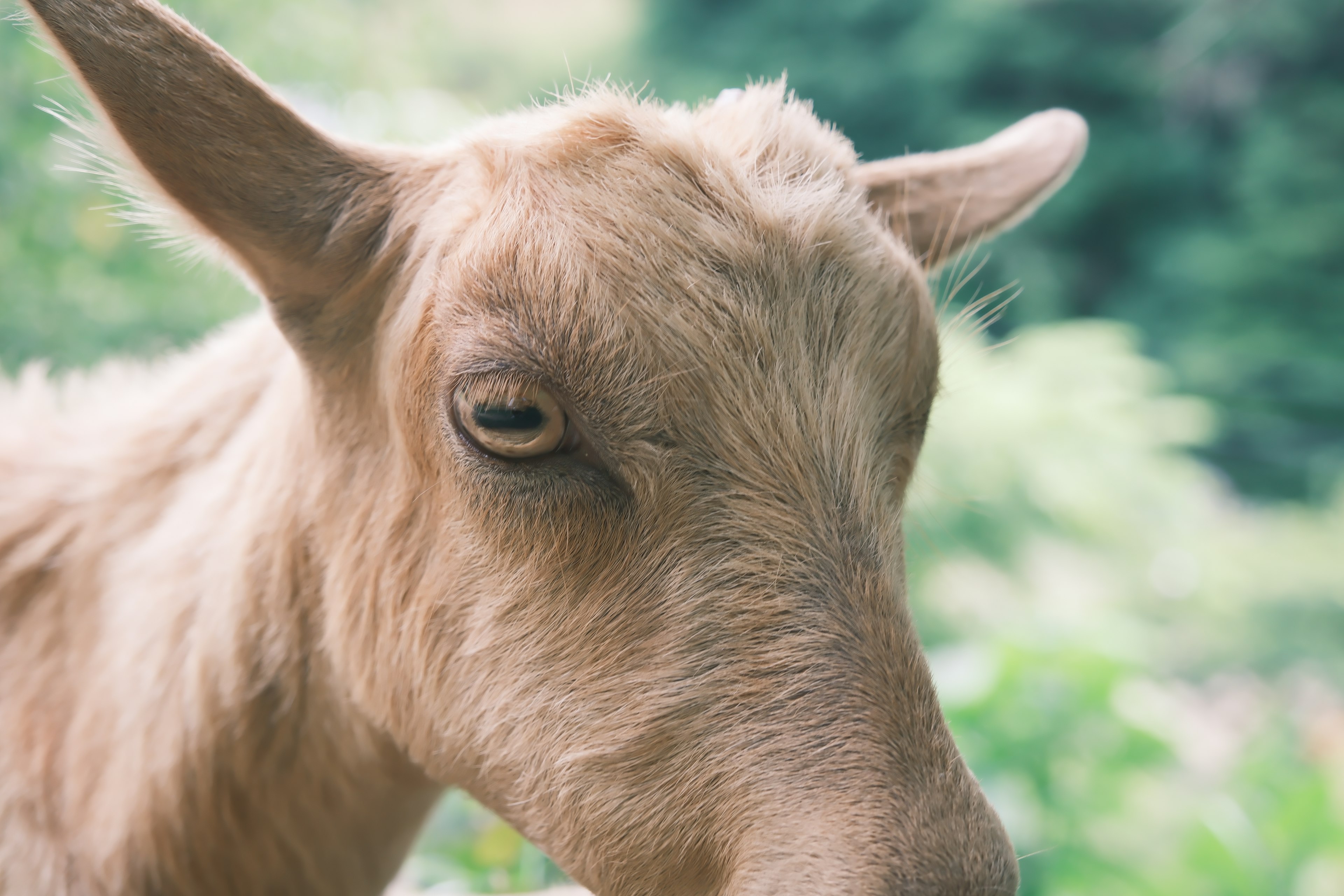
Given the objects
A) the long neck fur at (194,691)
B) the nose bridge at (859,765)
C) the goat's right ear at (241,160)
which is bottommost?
the long neck fur at (194,691)

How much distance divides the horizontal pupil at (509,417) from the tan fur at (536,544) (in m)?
0.06

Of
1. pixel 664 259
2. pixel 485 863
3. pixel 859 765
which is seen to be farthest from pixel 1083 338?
pixel 859 765

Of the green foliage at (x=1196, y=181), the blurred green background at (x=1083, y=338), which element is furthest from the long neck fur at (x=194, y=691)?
the green foliage at (x=1196, y=181)

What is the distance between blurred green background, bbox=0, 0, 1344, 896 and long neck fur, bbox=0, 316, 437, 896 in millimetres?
443

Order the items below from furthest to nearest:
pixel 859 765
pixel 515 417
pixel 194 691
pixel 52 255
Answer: pixel 52 255, pixel 194 691, pixel 515 417, pixel 859 765

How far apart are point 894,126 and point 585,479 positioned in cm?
888

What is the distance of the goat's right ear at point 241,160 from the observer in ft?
4.43

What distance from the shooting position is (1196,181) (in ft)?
36.0

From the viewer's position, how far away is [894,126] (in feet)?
30.5

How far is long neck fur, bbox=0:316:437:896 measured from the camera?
5.67 feet

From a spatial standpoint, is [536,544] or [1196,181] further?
[1196,181]

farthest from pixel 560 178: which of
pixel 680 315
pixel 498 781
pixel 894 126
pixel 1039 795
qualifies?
pixel 894 126

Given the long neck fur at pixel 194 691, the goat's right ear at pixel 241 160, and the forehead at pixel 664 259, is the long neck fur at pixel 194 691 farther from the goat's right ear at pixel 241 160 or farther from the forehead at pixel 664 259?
the forehead at pixel 664 259

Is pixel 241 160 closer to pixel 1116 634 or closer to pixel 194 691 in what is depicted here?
pixel 194 691
